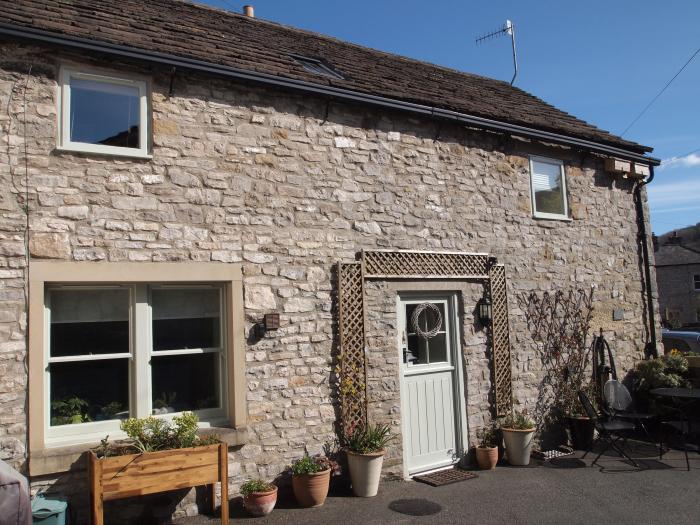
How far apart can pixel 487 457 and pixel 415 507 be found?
1.83 metres

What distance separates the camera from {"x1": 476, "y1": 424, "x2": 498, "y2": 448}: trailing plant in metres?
8.01

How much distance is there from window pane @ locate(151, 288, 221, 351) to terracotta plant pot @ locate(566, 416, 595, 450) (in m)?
5.59

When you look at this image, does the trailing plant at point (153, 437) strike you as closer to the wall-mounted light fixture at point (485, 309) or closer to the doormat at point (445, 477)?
the doormat at point (445, 477)

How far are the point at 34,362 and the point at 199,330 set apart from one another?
1651 mm

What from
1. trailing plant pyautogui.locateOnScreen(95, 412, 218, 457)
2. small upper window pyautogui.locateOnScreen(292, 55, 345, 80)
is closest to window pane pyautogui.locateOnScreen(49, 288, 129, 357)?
trailing plant pyautogui.locateOnScreen(95, 412, 218, 457)

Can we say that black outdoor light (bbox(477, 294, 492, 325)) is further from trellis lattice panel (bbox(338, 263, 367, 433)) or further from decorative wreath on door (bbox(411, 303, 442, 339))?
trellis lattice panel (bbox(338, 263, 367, 433))

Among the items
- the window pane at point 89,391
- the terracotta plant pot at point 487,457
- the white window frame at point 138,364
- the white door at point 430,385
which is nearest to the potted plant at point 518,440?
the terracotta plant pot at point 487,457

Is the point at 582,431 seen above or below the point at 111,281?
below

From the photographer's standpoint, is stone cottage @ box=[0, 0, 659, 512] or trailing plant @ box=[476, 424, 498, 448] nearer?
stone cottage @ box=[0, 0, 659, 512]

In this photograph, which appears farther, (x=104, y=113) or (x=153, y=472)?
(x=104, y=113)

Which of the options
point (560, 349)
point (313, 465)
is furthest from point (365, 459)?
point (560, 349)

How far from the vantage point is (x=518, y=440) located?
7.86 m

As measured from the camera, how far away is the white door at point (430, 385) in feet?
24.8

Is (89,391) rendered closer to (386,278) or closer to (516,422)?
(386,278)
